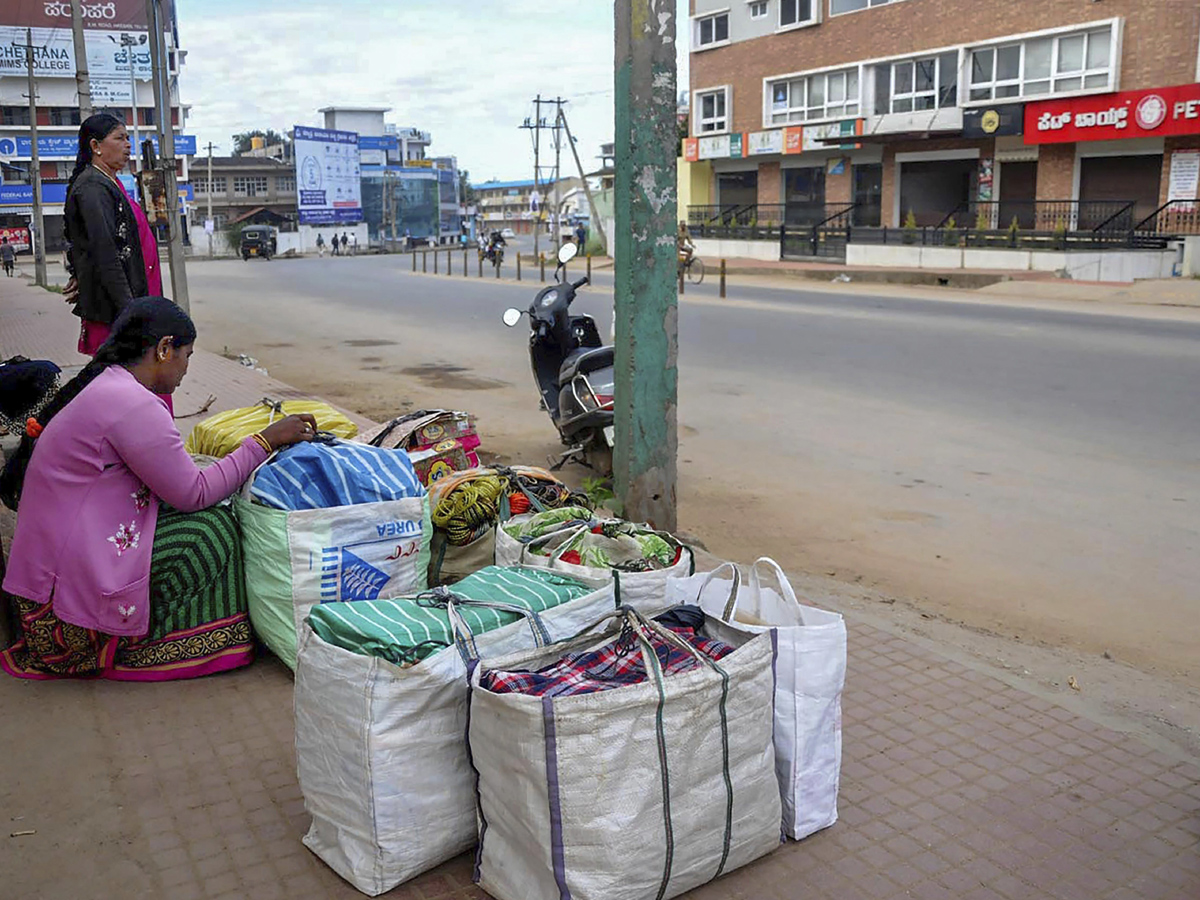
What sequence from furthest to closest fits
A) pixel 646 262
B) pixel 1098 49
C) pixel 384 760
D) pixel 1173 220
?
1. pixel 1098 49
2. pixel 1173 220
3. pixel 646 262
4. pixel 384 760

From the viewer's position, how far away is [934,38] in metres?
34.4

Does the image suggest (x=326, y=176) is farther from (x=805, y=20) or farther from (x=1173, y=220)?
(x=1173, y=220)

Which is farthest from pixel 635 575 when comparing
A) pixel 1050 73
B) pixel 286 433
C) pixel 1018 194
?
pixel 1018 194

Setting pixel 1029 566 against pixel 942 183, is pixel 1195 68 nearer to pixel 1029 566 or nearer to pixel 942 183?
pixel 942 183

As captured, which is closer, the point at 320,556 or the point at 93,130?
the point at 320,556

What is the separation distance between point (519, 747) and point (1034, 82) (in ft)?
110

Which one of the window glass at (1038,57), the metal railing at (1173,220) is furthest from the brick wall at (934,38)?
the metal railing at (1173,220)

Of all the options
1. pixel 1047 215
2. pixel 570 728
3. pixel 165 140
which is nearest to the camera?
pixel 570 728

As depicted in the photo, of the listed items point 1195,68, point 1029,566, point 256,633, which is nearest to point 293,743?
point 256,633

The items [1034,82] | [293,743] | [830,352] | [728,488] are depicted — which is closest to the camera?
[293,743]

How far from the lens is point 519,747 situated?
248cm

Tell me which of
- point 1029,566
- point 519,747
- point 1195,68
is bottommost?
point 1029,566

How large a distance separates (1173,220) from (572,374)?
81.7 ft

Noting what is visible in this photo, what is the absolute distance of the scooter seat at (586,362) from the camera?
7832 mm
